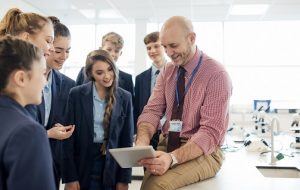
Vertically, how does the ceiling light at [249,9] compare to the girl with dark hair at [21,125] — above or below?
above

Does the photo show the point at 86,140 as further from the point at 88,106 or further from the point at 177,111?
the point at 177,111

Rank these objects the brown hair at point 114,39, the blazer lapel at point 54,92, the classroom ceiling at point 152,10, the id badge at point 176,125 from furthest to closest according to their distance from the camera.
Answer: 1. the classroom ceiling at point 152,10
2. the brown hair at point 114,39
3. the blazer lapel at point 54,92
4. the id badge at point 176,125

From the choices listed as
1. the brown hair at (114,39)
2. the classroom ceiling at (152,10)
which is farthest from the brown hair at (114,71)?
the classroom ceiling at (152,10)

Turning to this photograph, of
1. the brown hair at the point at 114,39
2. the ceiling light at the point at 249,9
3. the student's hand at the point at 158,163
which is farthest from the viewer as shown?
the ceiling light at the point at 249,9

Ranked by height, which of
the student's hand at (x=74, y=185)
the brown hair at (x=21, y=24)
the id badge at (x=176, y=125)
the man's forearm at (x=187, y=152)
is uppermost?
the brown hair at (x=21, y=24)

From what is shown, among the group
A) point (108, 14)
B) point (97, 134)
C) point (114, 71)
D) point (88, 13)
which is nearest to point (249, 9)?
point (108, 14)

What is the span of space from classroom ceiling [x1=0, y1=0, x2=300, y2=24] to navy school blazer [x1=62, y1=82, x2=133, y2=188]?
3.89 meters

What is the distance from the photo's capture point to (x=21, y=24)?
168 centimetres

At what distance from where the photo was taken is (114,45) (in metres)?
3.19

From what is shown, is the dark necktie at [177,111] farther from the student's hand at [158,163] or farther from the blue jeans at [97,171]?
the blue jeans at [97,171]

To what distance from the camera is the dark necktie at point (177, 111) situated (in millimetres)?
1863

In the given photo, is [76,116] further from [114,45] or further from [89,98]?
[114,45]

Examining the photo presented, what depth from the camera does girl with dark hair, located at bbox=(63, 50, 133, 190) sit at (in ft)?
6.85

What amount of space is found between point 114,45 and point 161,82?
3.97 ft
